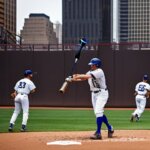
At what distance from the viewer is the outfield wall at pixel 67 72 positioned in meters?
31.5

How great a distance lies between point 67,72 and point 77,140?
68.3 ft

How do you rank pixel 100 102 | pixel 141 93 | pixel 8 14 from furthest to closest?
pixel 8 14 < pixel 141 93 < pixel 100 102

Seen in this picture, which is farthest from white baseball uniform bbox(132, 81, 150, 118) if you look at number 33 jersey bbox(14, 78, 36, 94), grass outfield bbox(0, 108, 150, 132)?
number 33 jersey bbox(14, 78, 36, 94)

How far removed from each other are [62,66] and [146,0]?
419ft

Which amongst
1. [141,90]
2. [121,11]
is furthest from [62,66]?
[121,11]

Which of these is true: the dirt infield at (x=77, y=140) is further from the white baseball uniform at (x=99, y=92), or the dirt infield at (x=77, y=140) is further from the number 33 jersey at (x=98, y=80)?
the number 33 jersey at (x=98, y=80)

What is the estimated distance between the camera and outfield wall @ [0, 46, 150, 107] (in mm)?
31469

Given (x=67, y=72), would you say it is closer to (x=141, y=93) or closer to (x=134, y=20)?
(x=141, y=93)

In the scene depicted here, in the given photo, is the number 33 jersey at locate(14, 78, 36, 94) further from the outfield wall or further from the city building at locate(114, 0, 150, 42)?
the city building at locate(114, 0, 150, 42)

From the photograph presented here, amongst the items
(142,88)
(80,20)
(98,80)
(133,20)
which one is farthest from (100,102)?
(133,20)

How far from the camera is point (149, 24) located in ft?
518

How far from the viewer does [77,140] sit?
36.9 feet

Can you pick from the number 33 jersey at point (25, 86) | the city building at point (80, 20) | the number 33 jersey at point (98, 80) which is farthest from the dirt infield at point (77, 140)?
the city building at point (80, 20)

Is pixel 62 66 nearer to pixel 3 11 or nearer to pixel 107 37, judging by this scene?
pixel 107 37
